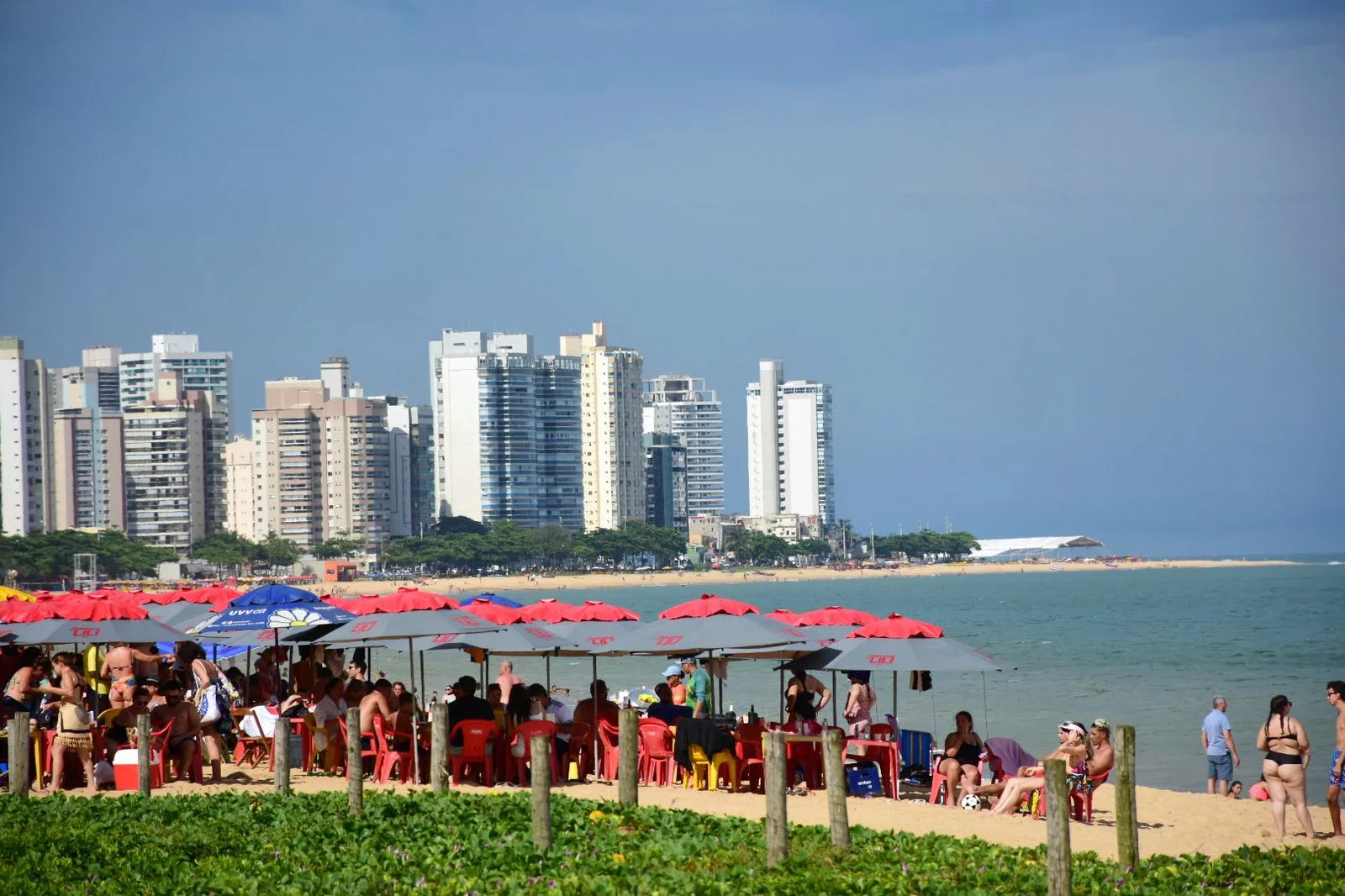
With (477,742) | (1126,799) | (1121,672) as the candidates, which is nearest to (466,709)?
(477,742)

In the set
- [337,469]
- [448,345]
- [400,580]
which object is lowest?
[400,580]

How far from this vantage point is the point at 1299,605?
9150 cm

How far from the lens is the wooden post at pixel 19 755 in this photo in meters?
13.5

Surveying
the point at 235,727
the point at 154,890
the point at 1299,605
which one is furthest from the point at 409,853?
the point at 1299,605

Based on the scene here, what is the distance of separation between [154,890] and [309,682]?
9625 mm

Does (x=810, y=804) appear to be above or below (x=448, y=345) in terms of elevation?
below

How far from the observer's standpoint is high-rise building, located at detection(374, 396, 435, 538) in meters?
180

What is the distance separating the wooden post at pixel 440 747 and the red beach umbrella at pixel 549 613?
4.56m

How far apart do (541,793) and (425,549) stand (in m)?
150

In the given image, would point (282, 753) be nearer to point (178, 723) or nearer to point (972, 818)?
point (178, 723)

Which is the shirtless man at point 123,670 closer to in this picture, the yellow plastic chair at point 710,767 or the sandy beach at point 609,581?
the yellow plastic chair at point 710,767

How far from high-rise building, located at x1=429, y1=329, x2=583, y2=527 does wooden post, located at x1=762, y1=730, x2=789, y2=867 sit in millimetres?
170555

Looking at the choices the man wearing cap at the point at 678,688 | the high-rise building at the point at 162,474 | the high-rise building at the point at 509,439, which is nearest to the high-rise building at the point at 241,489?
the high-rise building at the point at 162,474

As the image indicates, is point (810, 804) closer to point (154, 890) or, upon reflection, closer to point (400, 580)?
point (154, 890)
